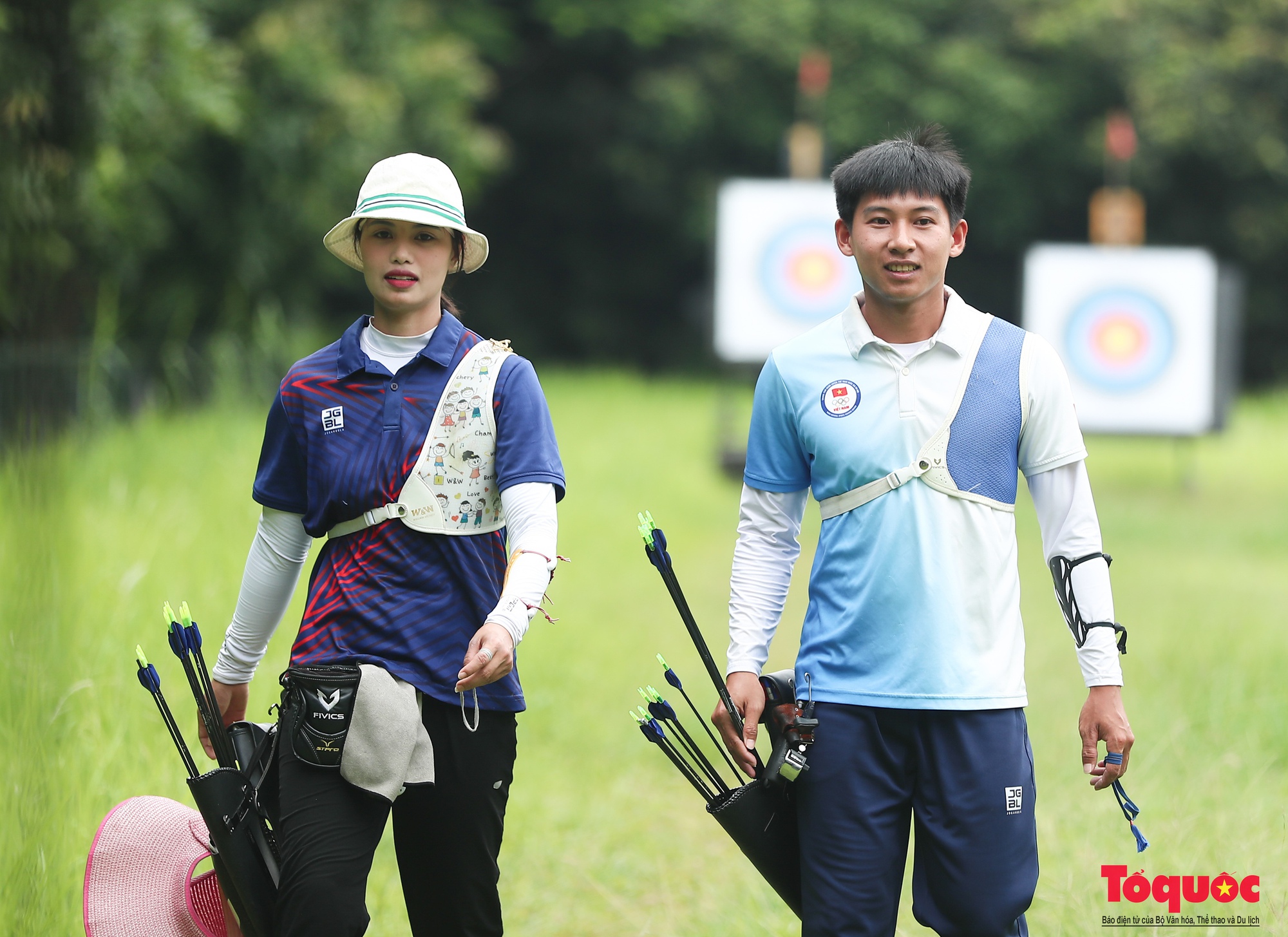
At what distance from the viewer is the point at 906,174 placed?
93.4 inches

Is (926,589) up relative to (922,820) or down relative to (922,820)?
up

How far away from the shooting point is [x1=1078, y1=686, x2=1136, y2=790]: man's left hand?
2.27 metres

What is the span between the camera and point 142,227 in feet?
39.8

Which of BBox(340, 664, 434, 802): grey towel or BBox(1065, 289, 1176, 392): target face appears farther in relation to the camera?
BBox(1065, 289, 1176, 392): target face

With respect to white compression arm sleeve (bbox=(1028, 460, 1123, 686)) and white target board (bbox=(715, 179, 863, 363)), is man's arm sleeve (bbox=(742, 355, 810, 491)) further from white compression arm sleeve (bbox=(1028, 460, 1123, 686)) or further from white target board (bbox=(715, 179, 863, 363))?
white target board (bbox=(715, 179, 863, 363))

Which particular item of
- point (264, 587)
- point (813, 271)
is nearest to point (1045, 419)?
point (264, 587)

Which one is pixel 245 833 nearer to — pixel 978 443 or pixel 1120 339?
pixel 978 443

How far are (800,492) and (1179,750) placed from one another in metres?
2.70

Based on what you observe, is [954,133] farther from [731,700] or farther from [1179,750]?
[731,700]

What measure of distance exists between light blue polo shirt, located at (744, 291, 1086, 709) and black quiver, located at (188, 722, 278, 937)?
889 millimetres

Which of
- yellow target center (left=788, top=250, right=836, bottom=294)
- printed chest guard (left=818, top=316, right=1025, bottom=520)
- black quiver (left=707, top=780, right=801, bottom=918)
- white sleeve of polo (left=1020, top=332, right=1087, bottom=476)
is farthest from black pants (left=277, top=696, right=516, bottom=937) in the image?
yellow target center (left=788, top=250, right=836, bottom=294)

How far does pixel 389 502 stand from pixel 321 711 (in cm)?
34

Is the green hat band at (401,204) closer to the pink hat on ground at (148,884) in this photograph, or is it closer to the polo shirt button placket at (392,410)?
the polo shirt button placket at (392,410)
